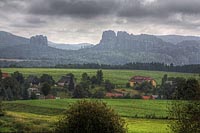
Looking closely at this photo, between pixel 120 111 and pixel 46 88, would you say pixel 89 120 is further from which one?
pixel 46 88

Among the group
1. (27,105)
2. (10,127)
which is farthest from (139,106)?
(10,127)

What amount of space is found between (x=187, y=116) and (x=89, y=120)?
13034 mm

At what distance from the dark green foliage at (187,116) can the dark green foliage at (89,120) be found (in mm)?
7897

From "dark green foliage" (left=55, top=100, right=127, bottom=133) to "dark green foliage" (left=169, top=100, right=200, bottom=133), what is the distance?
25.9 feet

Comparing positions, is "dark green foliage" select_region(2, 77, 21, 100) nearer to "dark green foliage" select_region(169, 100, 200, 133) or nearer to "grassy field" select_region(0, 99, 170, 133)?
"grassy field" select_region(0, 99, 170, 133)

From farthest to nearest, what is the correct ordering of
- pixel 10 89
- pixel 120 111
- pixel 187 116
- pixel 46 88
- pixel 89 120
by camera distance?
pixel 10 89, pixel 46 88, pixel 120 111, pixel 187 116, pixel 89 120

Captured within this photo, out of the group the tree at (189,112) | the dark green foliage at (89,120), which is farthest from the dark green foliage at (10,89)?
the tree at (189,112)

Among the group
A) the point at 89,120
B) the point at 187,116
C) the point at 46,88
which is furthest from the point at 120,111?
the point at 89,120

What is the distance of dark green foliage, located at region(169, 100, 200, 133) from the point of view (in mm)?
43031

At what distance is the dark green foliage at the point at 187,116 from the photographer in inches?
1694

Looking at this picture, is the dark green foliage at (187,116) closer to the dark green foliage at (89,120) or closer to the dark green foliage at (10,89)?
the dark green foliage at (89,120)

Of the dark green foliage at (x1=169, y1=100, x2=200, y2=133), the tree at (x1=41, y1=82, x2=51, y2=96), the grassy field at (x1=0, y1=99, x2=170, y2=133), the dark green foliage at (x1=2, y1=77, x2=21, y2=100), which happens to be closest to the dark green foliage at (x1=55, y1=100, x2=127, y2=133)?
the dark green foliage at (x1=169, y1=100, x2=200, y2=133)

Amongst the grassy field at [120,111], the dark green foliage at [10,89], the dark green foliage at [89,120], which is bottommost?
the grassy field at [120,111]

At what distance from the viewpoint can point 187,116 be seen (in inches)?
1773
